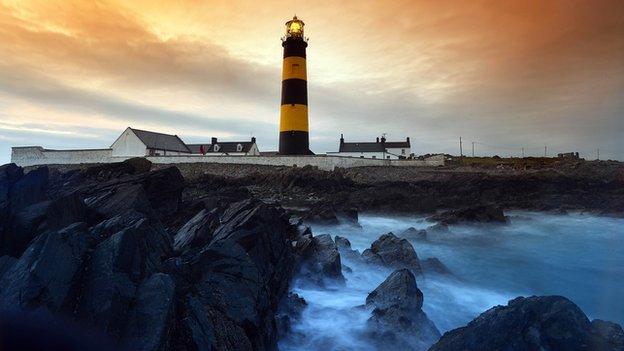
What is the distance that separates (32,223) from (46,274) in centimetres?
266

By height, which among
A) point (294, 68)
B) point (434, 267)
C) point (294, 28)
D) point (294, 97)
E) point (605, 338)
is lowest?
point (434, 267)

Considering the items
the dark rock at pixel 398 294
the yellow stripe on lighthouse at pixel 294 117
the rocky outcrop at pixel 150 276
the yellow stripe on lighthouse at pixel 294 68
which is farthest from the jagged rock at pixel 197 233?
the yellow stripe on lighthouse at pixel 294 68

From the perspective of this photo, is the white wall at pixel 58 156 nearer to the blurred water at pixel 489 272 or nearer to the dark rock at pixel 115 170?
the dark rock at pixel 115 170

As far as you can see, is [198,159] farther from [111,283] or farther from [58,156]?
[111,283]

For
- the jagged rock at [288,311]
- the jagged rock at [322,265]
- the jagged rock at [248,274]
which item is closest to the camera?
the jagged rock at [248,274]

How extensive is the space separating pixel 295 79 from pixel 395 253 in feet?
73.1

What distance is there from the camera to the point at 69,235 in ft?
16.0

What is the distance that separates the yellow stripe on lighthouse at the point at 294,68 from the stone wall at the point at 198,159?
606 cm

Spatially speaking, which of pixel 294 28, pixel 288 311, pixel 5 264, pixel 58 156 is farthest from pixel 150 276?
pixel 58 156

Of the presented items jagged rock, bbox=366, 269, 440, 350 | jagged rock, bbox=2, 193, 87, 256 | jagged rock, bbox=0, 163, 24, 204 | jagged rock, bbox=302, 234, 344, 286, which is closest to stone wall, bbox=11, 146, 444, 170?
jagged rock, bbox=302, 234, 344, 286

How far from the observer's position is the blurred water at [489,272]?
7.00 meters

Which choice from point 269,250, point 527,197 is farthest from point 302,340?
point 527,197

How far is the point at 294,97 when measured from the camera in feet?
98.3

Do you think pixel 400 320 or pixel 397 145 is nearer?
pixel 400 320
